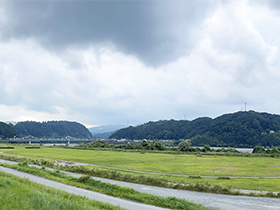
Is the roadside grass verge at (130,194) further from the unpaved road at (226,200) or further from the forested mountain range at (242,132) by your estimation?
the forested mountain range at (242,132)

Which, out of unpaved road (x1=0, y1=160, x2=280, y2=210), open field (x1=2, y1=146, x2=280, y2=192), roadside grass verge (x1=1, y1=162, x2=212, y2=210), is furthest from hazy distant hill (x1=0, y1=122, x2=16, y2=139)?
unpaved road (x1=0, y1=160, x2=280, y2=210)

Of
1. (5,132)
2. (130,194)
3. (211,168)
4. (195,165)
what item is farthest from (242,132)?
(5,132)

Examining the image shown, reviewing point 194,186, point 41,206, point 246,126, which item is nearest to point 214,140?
point 246,126

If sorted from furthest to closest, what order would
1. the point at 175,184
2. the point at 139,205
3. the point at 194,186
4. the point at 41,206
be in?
the point at 175,184 < the point at 194,186 < the point at 139,205 < the point at 41,206

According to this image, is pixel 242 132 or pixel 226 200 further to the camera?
pixel 242 132

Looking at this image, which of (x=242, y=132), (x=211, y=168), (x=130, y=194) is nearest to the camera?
(x=130, y=194)

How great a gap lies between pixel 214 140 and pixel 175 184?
136 m

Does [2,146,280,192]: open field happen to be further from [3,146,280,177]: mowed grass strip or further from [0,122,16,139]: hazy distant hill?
[0,122,16,139]: hazy distant hill

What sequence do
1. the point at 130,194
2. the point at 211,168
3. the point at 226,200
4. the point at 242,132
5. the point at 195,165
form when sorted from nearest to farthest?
the point at 130,194 < the point at 226,200 < the point at 211,168 < the point at 195,165 < the point at 242,132

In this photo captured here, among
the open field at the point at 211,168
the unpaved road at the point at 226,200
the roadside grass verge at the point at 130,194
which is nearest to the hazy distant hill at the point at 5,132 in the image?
the open field at the point at 211,168

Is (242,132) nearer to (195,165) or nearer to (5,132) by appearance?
(195,165)

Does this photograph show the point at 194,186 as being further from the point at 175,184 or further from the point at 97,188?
the point at 97,188

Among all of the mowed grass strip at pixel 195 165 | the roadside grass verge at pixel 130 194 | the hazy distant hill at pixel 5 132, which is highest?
the hazy distant hill at pixel 5 132

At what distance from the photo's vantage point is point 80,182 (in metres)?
20.7
